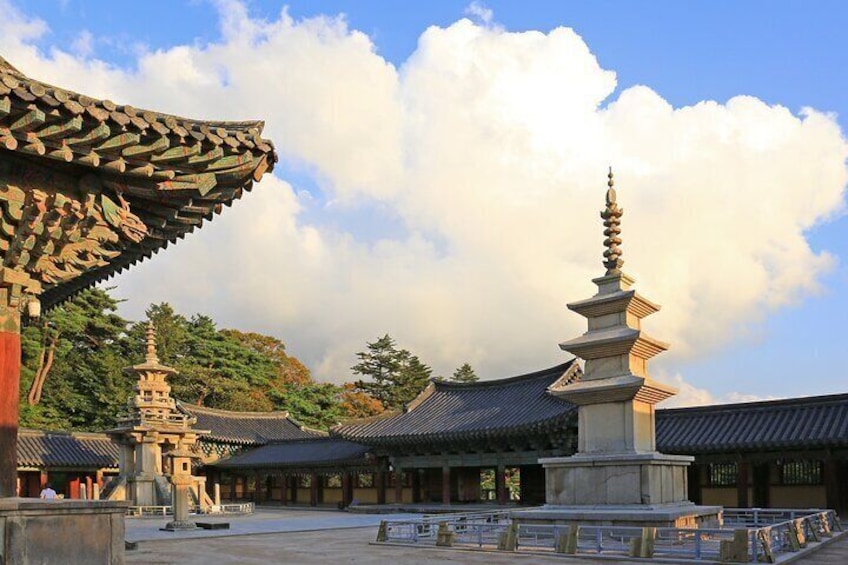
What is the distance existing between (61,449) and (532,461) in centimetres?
3114

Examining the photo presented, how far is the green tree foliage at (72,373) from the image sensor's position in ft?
213

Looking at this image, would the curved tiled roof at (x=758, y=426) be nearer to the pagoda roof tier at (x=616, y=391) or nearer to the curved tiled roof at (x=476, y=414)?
the curved tiled roof at (x=476, y=414)

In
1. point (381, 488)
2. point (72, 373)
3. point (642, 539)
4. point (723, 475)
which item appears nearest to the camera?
point (642, 539)

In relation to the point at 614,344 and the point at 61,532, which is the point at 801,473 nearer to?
Result: the point at 614,344

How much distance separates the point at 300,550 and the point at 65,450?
121 feet

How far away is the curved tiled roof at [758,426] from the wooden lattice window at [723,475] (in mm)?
1629

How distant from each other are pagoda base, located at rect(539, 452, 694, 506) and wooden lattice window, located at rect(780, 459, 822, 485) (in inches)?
549

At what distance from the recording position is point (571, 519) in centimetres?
2073

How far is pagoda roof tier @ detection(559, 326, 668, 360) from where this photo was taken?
2128 centimetres

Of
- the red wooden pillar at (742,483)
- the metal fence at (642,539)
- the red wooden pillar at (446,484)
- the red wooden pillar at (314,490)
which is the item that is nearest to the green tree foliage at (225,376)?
the red wooden pillar at (314,490)

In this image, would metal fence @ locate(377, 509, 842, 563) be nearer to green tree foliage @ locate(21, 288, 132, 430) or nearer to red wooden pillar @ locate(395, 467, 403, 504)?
red wooden pillar @ locate(395, 467, 403, 504)

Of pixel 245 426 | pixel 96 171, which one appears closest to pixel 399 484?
pixel 245 426

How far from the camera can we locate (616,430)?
21219 millimetres

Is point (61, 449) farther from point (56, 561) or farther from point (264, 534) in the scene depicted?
point (56, 561)
